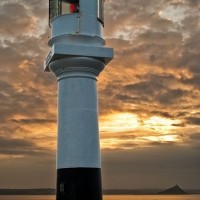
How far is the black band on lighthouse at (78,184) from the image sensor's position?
59.1 ft

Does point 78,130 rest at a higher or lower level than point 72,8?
lower

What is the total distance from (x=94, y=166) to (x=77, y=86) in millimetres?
3213

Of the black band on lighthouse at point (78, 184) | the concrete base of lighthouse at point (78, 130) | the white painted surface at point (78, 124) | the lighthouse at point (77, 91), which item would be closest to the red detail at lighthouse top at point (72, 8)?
the lighthouse at point (77, 91)

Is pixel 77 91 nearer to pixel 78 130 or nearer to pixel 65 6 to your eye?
pixel 78 130

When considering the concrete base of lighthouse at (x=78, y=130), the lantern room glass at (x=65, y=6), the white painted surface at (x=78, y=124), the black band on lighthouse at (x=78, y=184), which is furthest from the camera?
the lantern room glass at (x=65, y=6)

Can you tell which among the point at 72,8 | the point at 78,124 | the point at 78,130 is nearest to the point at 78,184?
the point at 78,130

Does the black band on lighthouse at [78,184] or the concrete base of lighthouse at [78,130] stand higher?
the concrete base of lighthouse at [78,130]

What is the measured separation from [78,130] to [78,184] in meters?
2.08

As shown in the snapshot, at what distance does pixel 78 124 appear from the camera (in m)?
18.6

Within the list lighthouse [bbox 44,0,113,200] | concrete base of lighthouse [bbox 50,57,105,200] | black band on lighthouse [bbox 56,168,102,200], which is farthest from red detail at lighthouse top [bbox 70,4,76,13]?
black band on lighthouse [bbox 56,168,102,200]

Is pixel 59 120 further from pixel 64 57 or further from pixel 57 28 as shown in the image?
pixel 57 28

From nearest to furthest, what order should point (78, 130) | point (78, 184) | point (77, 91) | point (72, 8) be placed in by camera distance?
point (78, 184) → point (78, 130) → point (77, 91) → point (72, 8)

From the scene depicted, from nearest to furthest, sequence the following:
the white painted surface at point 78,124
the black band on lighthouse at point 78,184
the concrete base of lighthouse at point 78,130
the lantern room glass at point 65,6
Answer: the black band on lighthouse at point 78,184
the concrete base of lighthouse at point 78,130
the white painted surface at point 78,124
the lantern room glass at point 65,6

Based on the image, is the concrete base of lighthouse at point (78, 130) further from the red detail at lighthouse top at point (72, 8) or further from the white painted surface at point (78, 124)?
the red detail at lighthouse top at point (72, 8)
